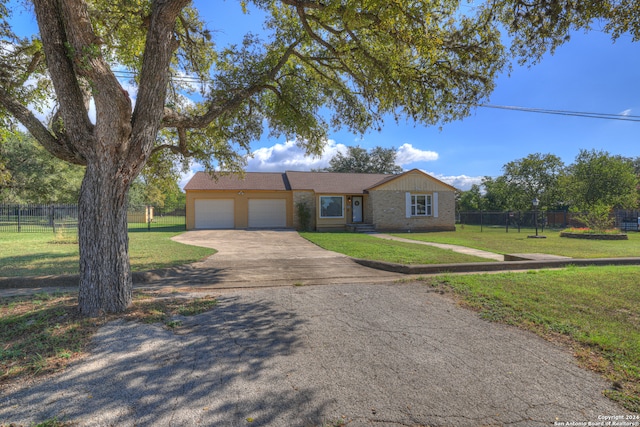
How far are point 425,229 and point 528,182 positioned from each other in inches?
942

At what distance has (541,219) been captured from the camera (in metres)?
29.5

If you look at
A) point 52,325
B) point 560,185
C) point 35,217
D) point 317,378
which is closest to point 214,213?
point 35,217

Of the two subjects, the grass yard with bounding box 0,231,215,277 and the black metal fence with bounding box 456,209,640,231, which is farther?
the black metal fence with bounding box 456,209,640,231

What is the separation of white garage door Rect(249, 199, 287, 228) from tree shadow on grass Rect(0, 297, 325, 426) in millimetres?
20208

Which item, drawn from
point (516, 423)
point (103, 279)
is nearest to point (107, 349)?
point (103, 279)

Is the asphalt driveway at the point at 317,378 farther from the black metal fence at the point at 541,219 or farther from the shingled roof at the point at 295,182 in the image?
the black metal fence at the point at 541,219

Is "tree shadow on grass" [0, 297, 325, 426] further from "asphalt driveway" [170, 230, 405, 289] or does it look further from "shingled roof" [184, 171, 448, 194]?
"shingled roof" [184, 171, 448, 194]

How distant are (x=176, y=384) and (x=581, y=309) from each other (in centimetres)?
542

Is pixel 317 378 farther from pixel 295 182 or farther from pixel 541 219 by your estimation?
pixel 541 219

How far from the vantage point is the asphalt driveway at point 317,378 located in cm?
245

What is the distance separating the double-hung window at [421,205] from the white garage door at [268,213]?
9.32 meters

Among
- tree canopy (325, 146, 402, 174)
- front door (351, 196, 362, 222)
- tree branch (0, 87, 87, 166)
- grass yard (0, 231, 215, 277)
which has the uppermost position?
tree canopy (325, 146, 402, 174)

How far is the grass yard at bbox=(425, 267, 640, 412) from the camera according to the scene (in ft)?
10.5

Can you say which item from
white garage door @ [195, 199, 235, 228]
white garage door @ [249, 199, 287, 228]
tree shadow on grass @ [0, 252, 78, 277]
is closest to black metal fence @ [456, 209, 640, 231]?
white garage door @ [249, 199, 287, 228]
